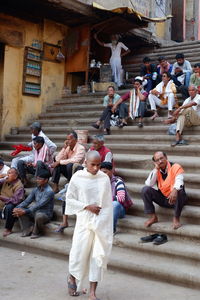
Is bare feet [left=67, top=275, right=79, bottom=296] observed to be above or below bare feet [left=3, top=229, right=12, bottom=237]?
below

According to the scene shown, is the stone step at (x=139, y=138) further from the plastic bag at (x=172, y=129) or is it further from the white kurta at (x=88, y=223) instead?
the white kurta at (x=88, y=223)

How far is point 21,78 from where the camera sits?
35.9 ft

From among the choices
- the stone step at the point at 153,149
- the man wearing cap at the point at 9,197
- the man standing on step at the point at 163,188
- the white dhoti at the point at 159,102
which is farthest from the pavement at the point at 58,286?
the white dhoti at the point at 159,102

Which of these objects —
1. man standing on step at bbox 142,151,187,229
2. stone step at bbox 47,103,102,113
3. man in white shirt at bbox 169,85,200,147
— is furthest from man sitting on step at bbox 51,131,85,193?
stone step at bbox 47,103,102,113

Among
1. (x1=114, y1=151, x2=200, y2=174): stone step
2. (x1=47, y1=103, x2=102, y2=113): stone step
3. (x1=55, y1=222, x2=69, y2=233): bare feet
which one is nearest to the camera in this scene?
(x1=55, y1=222, x2=69, y2=233): bare feet

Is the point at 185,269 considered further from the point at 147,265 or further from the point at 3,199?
the point at 3,199

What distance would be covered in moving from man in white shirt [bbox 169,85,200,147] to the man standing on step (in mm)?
1936

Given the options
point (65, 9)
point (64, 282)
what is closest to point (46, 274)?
point (64, 282)

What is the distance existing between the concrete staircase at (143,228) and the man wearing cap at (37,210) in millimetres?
149

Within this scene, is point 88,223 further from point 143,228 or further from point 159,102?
point 159,102

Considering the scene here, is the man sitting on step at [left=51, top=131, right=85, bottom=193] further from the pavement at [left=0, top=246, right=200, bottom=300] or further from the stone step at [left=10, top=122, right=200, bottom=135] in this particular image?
the pavement at [left=0, top=246, right=200, bottom=300]

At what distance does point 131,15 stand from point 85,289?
28.8 feet

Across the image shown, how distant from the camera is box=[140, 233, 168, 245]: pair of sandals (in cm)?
502

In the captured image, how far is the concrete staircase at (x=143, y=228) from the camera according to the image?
15.4 feet
